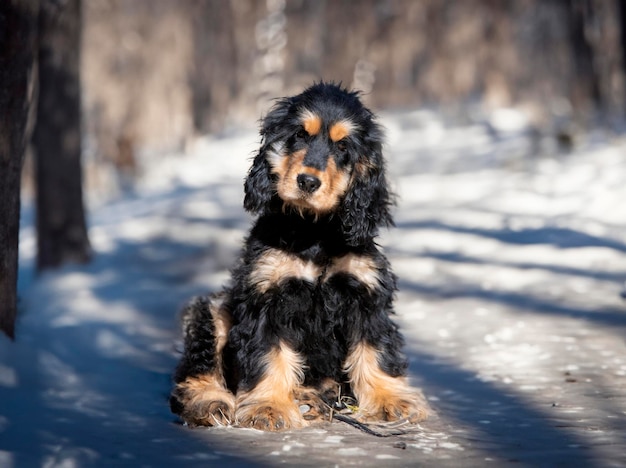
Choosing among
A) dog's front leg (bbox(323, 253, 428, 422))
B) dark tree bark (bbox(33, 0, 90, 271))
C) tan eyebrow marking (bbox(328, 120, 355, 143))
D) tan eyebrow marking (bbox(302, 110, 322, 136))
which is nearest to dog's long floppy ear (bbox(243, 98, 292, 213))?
tan eyebrow marking (bbox(302, 110, 322, 136))

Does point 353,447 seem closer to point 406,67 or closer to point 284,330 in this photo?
point 284,330

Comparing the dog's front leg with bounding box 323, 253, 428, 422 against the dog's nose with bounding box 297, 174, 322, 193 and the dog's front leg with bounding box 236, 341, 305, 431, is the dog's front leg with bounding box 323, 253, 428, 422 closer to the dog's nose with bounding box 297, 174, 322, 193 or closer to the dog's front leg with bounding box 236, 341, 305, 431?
the dog's front leg with bounding box 236, 341, 305, 431

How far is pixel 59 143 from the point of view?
9000 millimetres

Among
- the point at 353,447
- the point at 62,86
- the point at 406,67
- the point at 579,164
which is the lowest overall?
the point at 353,447

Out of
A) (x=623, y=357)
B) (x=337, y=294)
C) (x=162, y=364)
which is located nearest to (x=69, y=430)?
(x=337, y=294)

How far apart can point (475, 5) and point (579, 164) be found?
36.4 feet

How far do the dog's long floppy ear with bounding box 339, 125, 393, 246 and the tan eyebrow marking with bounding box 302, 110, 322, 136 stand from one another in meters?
0.27

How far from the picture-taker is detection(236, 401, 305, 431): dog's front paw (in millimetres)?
3670

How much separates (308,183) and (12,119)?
184 cm

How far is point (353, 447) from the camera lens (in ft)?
11.0

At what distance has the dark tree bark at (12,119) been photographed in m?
4.39

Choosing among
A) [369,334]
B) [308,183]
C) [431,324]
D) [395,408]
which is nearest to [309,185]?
[308,183]

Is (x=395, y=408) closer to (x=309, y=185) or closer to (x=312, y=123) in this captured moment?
(x=309, y=185)

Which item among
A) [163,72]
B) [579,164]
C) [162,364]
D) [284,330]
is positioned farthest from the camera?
[163,72]
